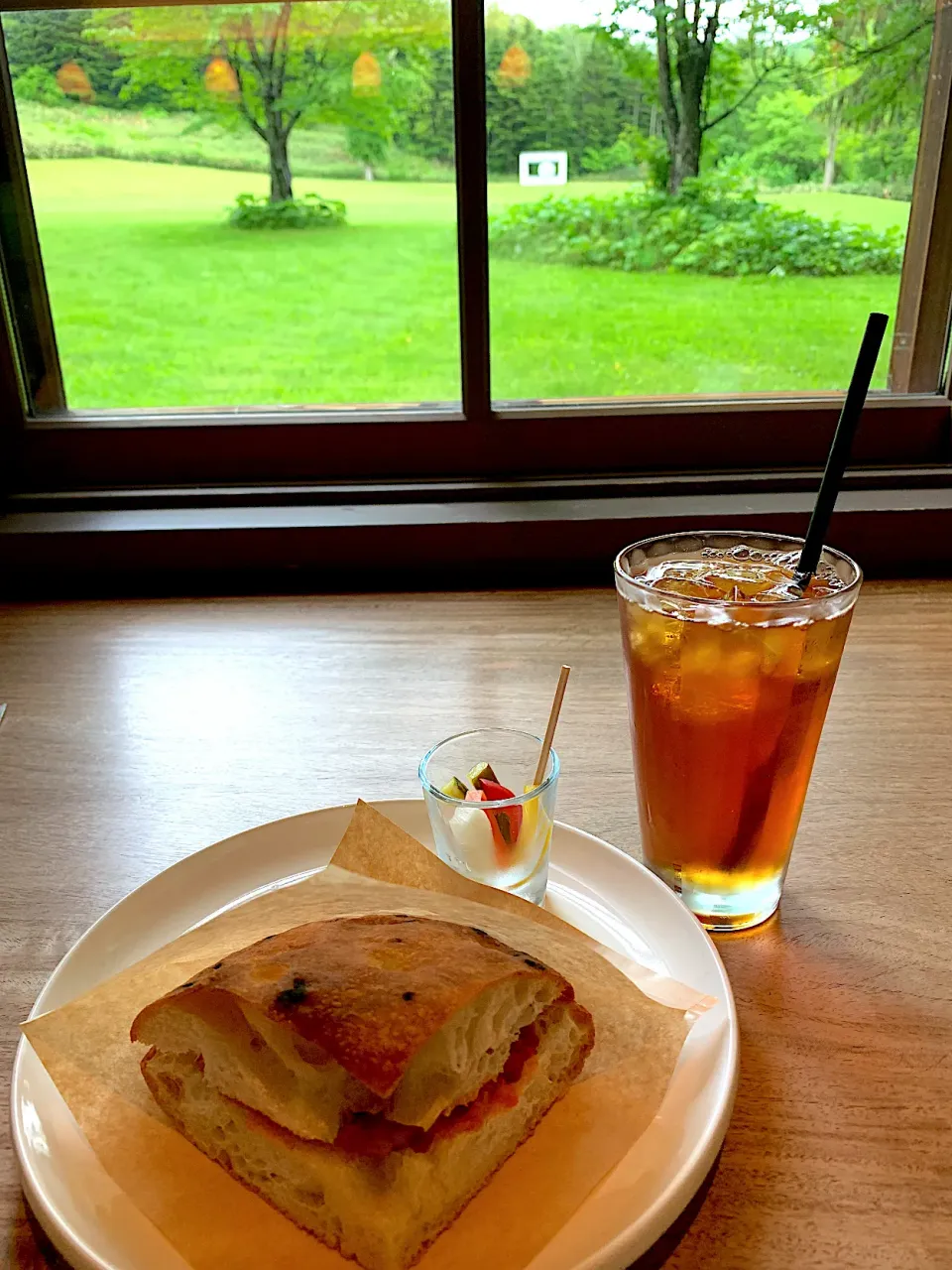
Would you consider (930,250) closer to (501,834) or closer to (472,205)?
(472,205)

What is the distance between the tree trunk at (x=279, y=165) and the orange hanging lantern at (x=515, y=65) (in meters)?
0.34

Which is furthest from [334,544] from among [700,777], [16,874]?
[700,777]

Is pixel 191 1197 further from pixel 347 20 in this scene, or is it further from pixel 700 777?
pixel 347 20

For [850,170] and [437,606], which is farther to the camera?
[850,170]

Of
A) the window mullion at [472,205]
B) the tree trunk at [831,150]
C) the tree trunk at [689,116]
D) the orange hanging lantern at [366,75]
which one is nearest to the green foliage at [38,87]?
the orange hanging lantern at [366,75]

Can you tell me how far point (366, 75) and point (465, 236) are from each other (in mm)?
274

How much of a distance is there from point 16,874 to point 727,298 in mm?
1301

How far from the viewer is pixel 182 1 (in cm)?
139

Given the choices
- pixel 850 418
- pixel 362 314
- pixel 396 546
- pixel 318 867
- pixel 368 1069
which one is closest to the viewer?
pixel 368 1069

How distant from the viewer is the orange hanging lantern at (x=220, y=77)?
1452mm

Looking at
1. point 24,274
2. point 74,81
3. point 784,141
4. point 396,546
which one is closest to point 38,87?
point 74,81

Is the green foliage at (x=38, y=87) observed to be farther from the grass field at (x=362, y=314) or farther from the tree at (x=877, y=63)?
the tree at (x=877, y=63)

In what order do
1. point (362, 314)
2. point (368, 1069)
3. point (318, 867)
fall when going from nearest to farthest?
point (368, 1069) → point (318, 867) → point (362, 314)

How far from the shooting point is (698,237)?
1.54 meters
